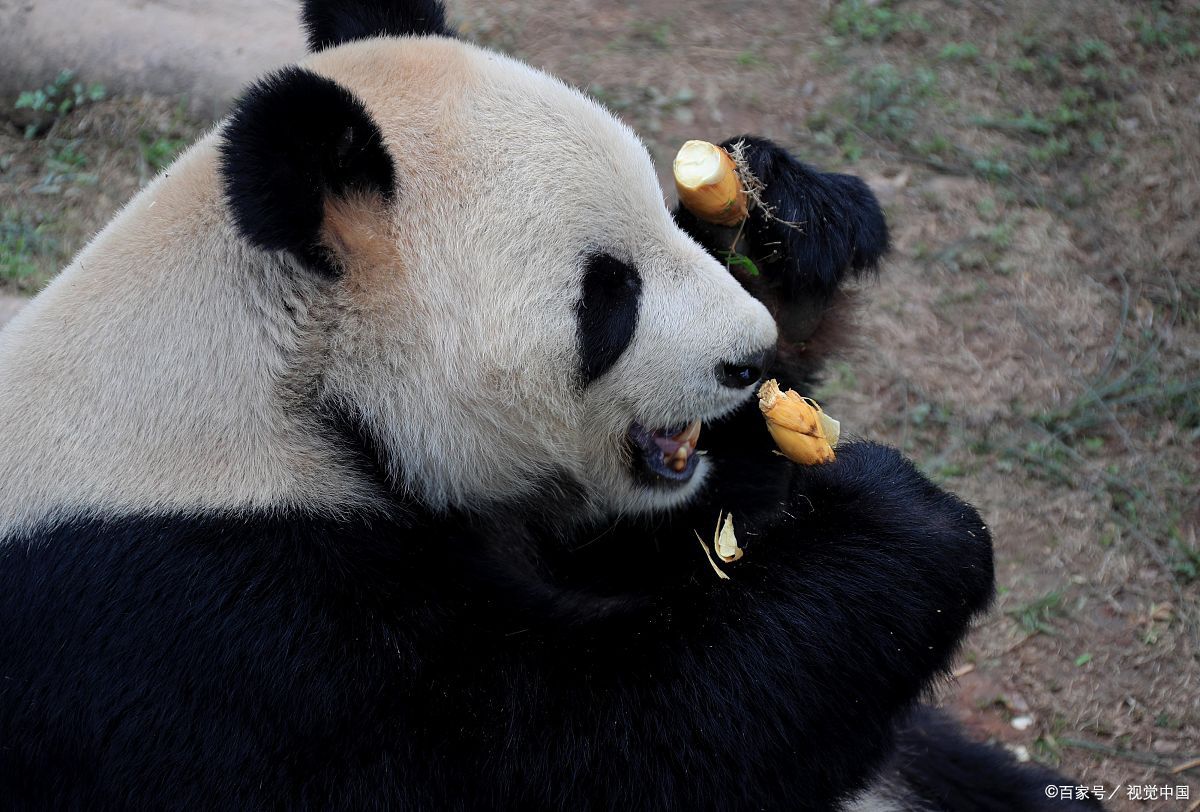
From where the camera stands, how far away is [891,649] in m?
2.62

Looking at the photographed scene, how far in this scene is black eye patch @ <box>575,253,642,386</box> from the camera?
262 cm

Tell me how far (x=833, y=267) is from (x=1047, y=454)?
6.53 ft

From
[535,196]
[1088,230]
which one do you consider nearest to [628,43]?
[1088,230]

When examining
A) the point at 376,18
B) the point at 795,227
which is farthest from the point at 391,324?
the point at 795,227

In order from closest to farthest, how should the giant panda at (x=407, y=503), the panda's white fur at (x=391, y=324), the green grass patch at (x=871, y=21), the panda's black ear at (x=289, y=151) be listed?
the panda's black ear at (x=289, y=151), the giant panda at (x=407, y=503), the panda's white fur at (x=391, y=324), the green grass patch at (x=871, y=21)

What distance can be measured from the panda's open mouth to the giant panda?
0.16ft

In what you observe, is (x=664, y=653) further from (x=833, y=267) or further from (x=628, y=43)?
(x=628, y=43)

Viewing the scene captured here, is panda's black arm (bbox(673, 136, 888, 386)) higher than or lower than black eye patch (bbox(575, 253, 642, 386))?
lower

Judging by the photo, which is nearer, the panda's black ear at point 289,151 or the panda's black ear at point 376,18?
the panda's black ear at point 289,151

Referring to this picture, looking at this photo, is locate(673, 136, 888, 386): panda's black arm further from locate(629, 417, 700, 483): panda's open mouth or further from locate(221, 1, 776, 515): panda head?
locate(221, 1, 776, 515): panda head

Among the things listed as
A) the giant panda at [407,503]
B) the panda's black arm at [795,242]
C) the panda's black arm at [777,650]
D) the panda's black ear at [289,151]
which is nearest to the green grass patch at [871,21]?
the panda's black arm at [795,242]

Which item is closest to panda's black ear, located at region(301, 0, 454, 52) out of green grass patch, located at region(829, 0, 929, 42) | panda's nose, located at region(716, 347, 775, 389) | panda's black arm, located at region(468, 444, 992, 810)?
panda's nose, located at region(716, 347, 775, 389)

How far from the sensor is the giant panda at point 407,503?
2334 mm

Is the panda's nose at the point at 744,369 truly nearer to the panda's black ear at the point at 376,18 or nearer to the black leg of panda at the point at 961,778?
the panda's black ear at the point at 376,18
